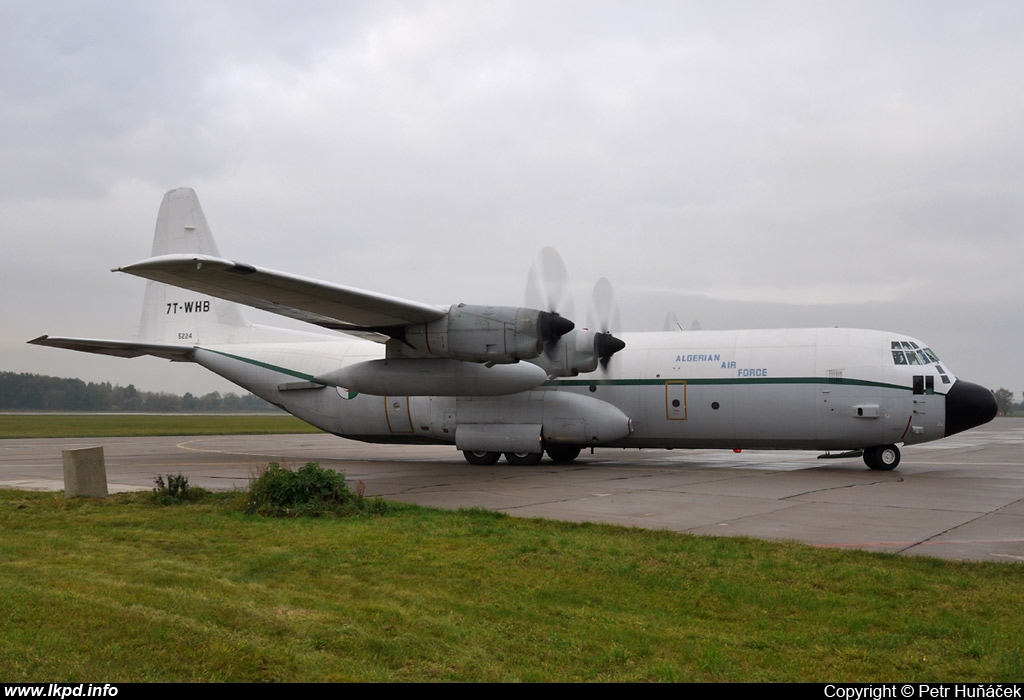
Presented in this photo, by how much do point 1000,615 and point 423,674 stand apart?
4702 mm

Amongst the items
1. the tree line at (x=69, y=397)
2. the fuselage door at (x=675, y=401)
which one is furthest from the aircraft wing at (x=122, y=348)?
the tree line at (x=69, y=397)

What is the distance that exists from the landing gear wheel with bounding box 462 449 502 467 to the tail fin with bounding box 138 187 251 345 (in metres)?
8.41

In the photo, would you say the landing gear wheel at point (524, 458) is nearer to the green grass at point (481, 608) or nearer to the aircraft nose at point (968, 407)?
the aircraft nose at point (968, 407)

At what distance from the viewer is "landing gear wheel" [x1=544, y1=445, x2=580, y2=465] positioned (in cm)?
2167

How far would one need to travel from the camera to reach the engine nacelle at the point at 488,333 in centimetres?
1612

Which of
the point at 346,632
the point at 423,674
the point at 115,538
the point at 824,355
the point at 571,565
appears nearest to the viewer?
the point at 423,674

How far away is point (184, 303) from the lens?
956 inches

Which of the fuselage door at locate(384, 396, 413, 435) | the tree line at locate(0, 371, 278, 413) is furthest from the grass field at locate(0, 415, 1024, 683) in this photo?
the tree line at locate(0, 371, 278, 413)

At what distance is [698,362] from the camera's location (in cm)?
1966

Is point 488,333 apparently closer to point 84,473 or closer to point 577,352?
point 577,352

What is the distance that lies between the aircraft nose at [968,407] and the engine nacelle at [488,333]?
9154 millimetres
